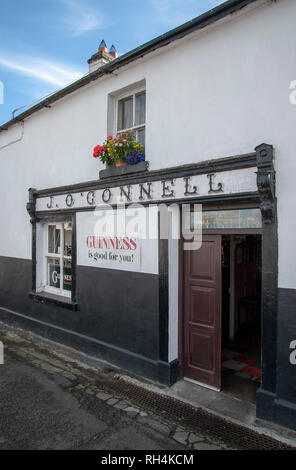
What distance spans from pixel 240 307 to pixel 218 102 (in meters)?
5.05

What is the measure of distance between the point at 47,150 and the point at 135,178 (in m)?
3.13

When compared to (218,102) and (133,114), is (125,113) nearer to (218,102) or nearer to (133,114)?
(133,114)

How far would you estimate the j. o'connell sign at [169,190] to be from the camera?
4.13 m

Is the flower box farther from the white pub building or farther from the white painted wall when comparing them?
the white painted wall

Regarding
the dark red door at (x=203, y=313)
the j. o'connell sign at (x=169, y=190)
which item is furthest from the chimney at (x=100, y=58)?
the dark red door at (x=203, y=313)

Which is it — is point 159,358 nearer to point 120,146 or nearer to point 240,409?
point 240,409

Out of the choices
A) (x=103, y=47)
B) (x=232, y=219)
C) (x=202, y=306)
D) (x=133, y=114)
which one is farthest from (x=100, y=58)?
(x=202, y=306)

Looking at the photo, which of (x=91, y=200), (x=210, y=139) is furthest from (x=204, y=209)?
(x=91, y=200)

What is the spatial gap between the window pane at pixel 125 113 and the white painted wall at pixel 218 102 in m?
0.30

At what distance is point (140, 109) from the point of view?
570 centimetres

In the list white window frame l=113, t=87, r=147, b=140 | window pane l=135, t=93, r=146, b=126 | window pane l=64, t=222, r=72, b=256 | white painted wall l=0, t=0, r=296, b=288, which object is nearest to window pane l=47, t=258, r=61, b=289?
window pane l=64, t=222, r=72, b=256

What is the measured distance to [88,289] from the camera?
620cm

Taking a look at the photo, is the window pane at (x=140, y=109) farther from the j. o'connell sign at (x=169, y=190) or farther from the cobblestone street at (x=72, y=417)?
the cobblestone street at (x=72, y=417)
